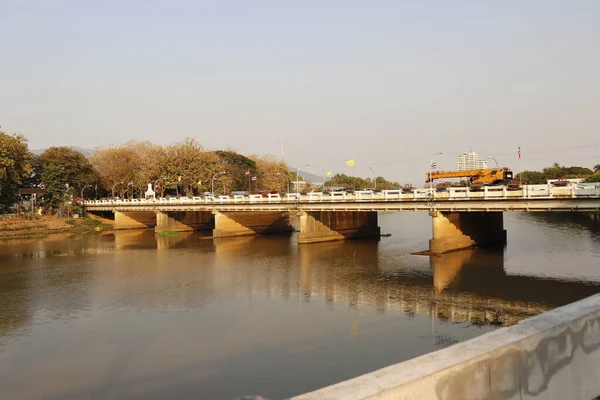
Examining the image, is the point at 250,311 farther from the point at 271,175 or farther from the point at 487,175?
the point at 271,175

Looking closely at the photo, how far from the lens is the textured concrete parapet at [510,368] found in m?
7.37

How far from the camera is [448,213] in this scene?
58.2 m

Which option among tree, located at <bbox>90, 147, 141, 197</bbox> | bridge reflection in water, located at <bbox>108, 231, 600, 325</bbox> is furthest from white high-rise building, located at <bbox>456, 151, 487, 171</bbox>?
tree, located at <bbox>90, 147, 141, 197</bbox>

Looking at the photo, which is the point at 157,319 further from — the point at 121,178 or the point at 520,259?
the point at 121,178

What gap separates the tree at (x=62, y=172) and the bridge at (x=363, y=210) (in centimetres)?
1570

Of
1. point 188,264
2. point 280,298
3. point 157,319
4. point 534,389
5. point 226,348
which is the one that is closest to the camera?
point 534,389

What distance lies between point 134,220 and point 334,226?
59490 mm

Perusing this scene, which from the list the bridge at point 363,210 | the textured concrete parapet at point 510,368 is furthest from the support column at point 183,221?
the textured concrete parapet at point 510,368

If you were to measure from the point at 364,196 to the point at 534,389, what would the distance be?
57.7m

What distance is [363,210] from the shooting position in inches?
2662

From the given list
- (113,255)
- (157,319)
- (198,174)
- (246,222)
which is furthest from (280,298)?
(198,174)

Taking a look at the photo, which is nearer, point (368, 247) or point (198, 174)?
point (368, 247)

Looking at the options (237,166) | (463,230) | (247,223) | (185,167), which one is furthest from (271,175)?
(463,230)

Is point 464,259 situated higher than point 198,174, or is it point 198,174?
point 198,174
